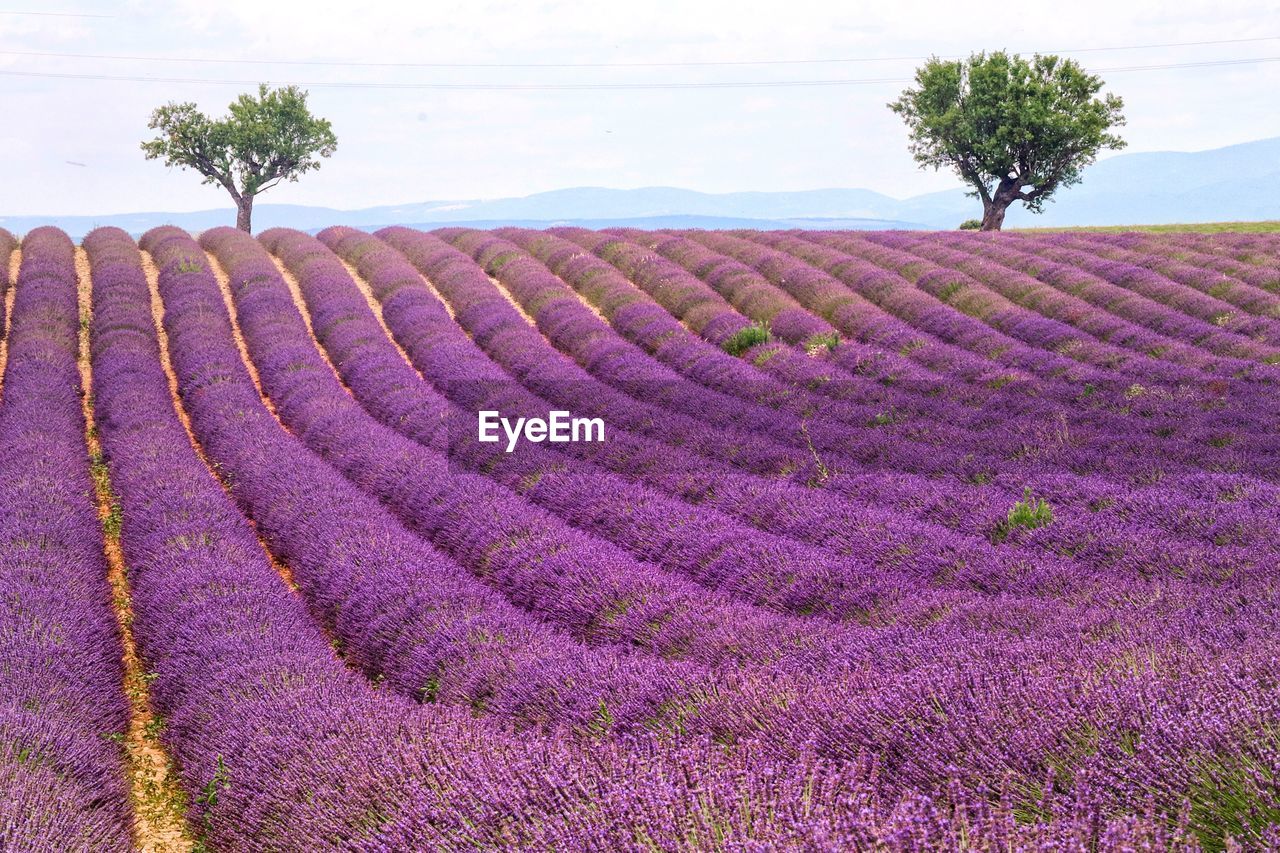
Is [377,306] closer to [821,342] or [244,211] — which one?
[821,342]

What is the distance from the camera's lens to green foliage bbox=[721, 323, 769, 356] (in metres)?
14.1

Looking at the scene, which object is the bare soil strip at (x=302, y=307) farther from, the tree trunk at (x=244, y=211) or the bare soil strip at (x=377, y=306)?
the tree trunk at (x=244, y=211)

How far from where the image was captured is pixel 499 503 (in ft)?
23.8

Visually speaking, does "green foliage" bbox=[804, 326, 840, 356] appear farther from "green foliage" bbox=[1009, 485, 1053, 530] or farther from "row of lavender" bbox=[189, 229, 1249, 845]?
"row of lavender" bbox=[189, 229, 1249, 845]

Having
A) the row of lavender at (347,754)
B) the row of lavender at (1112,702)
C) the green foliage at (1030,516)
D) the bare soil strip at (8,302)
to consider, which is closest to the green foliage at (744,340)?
the row of lavender at (347,754)

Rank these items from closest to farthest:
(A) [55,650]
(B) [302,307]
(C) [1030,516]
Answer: (A) [55,650]
(C) [1030,516]
(B) [302,307]

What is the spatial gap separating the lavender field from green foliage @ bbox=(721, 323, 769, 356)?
3.1 inches

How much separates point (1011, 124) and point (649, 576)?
95.2ft

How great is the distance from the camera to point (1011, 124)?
30.5 meters

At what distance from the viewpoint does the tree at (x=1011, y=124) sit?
30.3m

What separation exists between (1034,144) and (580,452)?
86.2ft

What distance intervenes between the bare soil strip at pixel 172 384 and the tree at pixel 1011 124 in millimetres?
22636

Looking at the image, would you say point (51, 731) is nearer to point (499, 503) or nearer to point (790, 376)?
point (499, 503)

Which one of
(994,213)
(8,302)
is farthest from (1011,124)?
(8,302)
